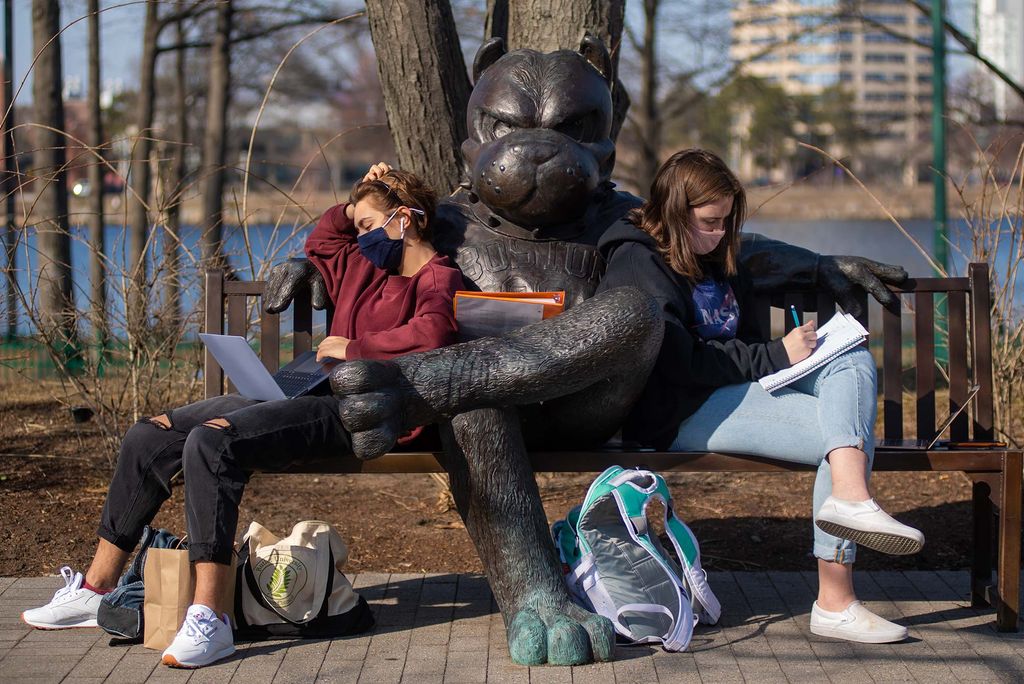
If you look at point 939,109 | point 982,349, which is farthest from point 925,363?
point 939,109

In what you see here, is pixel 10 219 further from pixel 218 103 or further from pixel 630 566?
pixel 218 103

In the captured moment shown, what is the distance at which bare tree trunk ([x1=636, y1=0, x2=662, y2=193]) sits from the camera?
1244cm

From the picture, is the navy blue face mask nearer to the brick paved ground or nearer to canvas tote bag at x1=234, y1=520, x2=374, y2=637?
canvas tote bag at x1=234, y1=520, x2=374, y2=637

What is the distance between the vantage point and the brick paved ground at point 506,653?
3420 mm

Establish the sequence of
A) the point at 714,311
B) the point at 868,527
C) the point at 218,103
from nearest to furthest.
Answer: the point at 868,527 < the point at 714,311 < the point at 218,103

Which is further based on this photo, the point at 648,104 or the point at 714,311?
the point at 648,104

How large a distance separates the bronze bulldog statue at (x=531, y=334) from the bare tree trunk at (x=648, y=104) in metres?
8.23

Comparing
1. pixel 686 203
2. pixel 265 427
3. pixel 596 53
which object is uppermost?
pixel 596 53

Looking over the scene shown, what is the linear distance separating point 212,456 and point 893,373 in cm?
226

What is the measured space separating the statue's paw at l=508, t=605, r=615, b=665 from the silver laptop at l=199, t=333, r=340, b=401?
2.86 feet

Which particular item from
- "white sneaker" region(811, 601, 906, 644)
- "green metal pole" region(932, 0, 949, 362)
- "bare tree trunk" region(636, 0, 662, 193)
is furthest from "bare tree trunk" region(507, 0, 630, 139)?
"bare tree trunk" region(636, 0, 662, 193)

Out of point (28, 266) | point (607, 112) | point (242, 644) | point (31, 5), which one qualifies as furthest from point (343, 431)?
point (31, 5)

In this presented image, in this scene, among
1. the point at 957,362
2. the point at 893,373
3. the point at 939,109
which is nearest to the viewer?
the point at 957,362

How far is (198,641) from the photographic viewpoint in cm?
341
